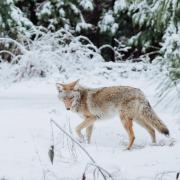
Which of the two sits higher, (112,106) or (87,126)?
(112,106)

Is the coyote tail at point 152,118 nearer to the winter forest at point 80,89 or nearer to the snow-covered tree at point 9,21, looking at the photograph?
the winter forest at point 80,89

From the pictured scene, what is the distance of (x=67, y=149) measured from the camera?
24.7 feet

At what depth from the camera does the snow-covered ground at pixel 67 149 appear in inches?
255

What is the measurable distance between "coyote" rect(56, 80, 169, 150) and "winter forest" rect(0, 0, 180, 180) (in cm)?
Result: 4

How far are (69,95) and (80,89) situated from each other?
0.26m

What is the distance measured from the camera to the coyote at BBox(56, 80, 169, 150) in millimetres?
8109

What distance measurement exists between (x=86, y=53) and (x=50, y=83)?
190 cm

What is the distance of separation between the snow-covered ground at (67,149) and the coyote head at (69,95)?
11.8 inches

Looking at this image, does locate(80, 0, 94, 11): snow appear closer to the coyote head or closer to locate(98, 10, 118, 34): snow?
locate(98, 10, 118, 34): snow

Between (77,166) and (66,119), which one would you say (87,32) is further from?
(77,166)

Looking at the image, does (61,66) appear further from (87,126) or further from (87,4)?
(87,126)

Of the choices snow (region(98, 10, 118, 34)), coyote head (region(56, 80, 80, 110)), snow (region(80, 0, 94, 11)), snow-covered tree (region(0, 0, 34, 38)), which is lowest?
coyote head (region(56, 80, 80, 110))

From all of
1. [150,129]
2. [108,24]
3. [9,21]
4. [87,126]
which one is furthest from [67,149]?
[108,24]

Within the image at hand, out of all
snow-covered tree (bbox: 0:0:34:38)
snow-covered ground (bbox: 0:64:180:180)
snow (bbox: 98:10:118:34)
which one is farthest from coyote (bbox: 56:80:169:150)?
snow (bbox: 98:10:118:34)
